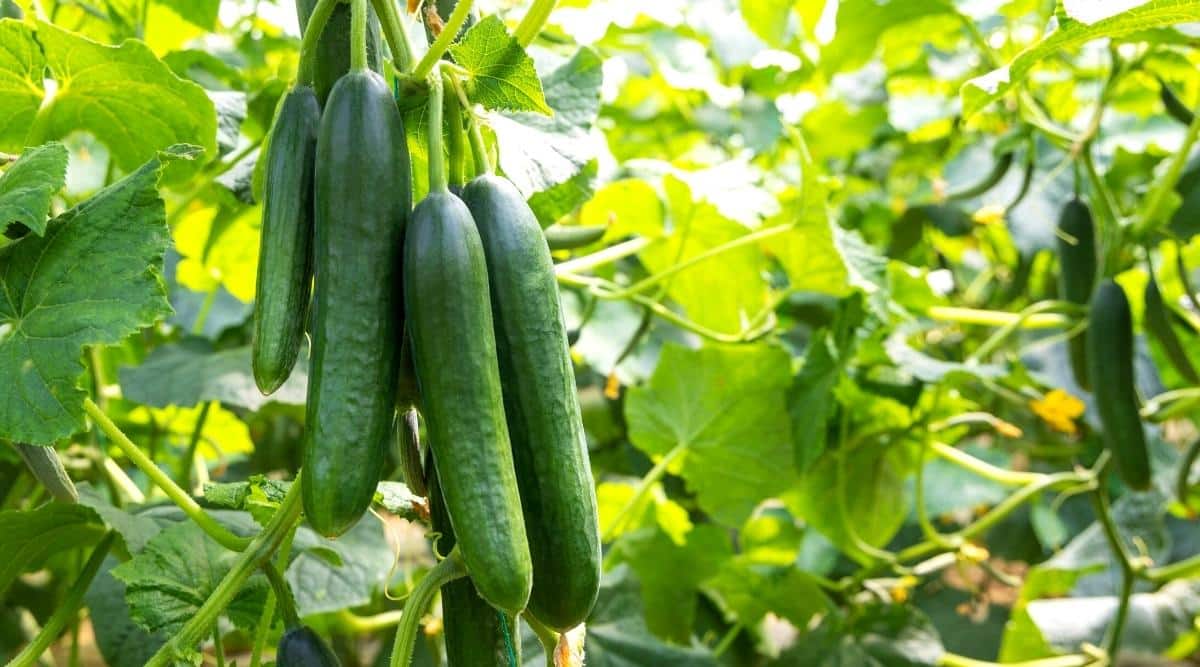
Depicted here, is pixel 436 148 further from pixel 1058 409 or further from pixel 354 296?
pixel 1058 409

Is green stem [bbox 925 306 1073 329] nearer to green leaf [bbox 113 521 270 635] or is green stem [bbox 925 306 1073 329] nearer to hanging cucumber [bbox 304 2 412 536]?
green leaf [bbox 113 521 270 635]

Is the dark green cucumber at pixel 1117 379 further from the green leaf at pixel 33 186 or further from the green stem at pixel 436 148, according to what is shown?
the green leaf at pixel 33 186

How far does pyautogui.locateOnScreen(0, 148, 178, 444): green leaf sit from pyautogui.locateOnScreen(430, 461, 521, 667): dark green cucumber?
0.27 m

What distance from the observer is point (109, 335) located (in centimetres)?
90

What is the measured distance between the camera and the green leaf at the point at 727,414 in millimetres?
1881

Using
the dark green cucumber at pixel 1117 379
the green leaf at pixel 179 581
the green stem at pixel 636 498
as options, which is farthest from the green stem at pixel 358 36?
the dark green cucumber at pixel 1117 379

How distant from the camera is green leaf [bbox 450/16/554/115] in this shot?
2.71ft

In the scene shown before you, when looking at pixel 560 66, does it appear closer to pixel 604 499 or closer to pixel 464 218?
pixel 464 218

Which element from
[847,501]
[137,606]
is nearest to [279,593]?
[137,606]

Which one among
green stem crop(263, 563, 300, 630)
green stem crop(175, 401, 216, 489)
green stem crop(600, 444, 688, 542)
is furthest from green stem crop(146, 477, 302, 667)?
green stem crop(600, 444, 688, 542)

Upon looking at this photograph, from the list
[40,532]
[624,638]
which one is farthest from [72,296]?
[624,638]

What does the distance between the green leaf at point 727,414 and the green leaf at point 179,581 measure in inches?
35.0

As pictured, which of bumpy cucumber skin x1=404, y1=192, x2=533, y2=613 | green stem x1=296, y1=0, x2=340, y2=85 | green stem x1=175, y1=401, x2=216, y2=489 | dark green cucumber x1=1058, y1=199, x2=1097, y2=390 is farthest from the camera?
dark green cucumber x1=1058, y1=199, x2=1097, y2=390

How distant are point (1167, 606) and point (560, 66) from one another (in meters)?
1.75
